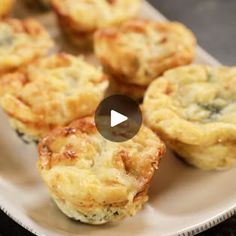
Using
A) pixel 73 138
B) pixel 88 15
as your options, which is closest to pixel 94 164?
pixel 73 138

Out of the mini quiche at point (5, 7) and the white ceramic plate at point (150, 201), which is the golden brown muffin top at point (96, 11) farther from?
the white ceramic plate at point (150, 201)

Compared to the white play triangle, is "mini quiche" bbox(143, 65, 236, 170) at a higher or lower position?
lower

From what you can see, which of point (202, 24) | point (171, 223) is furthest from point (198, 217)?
point (202, 24)

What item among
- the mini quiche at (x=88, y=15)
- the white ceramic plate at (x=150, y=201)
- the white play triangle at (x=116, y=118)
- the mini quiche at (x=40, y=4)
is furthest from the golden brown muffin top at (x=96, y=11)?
the white play triangle at (x=116, y=118)

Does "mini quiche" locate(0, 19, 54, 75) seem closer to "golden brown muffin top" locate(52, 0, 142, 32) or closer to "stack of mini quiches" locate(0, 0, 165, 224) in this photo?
"stack of mini quiches" locate(0, 0, 165, 224)
